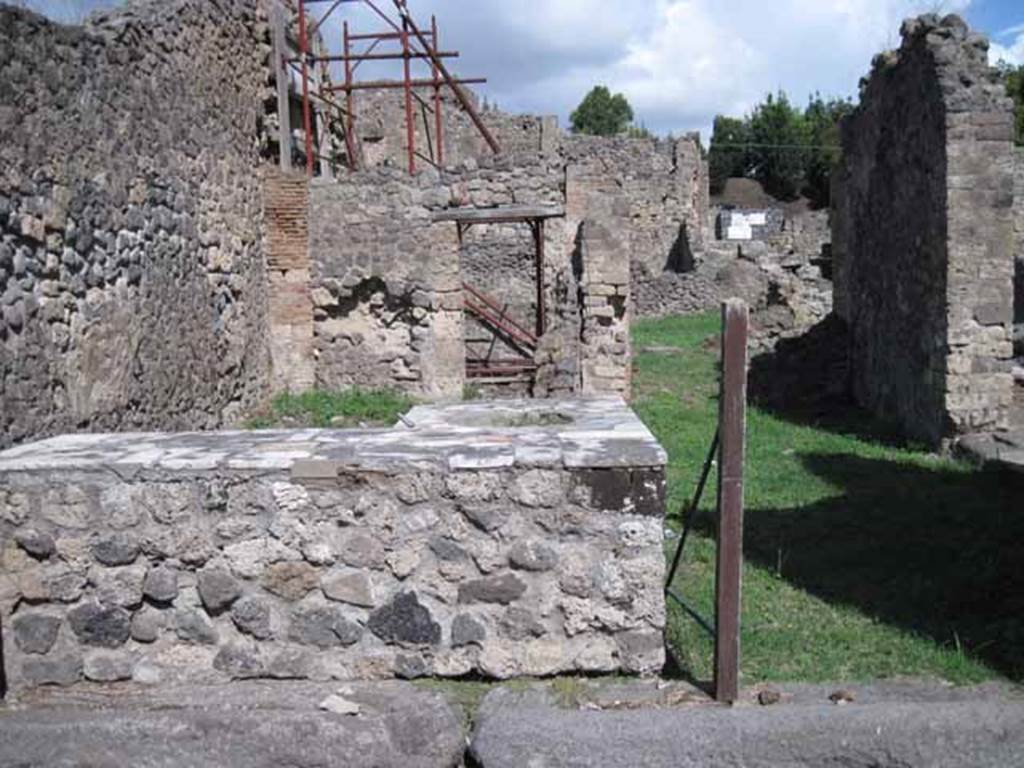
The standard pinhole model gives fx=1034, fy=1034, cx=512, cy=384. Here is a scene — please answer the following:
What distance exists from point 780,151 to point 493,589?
5434 centimetres

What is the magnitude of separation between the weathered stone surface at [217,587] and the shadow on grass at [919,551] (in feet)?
9.80

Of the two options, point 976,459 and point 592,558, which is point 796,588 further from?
point 976,459

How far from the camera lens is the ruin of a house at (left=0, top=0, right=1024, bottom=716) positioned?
4023mm

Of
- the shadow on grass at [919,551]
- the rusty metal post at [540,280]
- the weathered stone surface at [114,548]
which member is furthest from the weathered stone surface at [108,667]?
the rusty metal post at [540,280]

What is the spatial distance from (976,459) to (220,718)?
6.83 m

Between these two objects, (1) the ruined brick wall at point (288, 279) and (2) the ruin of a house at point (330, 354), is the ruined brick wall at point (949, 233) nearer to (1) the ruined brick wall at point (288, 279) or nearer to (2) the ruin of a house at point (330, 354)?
(2) the ruin of a house at point (330, 354)

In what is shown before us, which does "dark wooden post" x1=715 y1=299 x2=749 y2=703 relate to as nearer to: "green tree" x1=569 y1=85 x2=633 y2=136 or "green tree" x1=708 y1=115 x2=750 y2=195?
"green tree" x1=708 y1=115 x2=750 y2=195

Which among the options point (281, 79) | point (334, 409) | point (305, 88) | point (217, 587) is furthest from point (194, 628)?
point (305, 88)

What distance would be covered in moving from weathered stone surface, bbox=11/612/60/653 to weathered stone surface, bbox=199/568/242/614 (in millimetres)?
600

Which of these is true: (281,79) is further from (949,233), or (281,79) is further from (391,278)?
(949,233)

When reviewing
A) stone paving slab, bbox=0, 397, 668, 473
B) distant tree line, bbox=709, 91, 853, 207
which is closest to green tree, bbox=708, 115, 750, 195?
distant tree line, bbox=709, 91, 853, 207

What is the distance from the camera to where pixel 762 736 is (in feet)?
11.4

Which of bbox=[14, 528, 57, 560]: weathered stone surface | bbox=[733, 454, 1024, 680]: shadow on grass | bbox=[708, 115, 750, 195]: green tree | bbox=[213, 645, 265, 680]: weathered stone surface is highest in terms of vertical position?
bbox=[708, 115, 750, 195]: green tree

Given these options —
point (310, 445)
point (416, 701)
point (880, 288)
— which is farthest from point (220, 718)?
point (880, 288)
